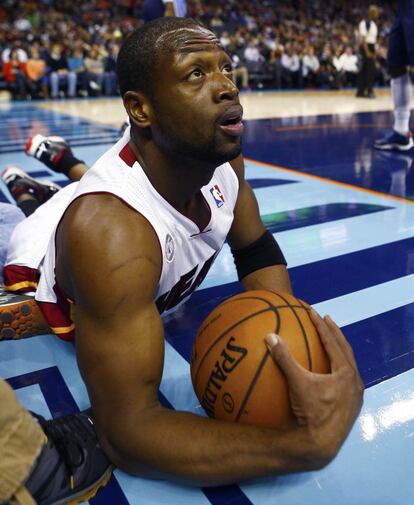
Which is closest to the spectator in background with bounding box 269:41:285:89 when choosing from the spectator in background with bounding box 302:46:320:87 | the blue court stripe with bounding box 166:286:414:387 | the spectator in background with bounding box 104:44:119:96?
the spectator in background with bounding box 302:46:320:87

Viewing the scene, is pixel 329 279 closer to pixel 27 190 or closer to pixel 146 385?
pixel 146 385

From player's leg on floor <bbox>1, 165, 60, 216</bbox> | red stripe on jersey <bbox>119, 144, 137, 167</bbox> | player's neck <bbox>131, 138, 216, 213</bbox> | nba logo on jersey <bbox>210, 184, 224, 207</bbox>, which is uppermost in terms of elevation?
red stripe on jersey <bbox>119, 144, 137, 167</bbox>

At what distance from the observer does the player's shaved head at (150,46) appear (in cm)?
125

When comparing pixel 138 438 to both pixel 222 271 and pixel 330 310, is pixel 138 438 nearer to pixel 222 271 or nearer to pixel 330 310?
pixel 330 310

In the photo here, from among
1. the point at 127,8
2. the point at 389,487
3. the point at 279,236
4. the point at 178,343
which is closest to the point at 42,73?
the point at 127,8

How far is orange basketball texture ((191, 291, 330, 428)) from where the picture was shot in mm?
1104

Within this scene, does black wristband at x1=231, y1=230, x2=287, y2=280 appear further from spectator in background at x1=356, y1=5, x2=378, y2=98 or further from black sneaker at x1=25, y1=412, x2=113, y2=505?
spectator in background at x1=356, y1=5, x2=378, y2=98

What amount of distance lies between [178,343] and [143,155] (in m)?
0.74

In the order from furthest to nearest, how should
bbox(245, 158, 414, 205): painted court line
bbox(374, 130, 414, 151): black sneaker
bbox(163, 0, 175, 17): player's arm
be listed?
1. bbox(374, 130, 414, 151): black sneaker
2. bbox(163, 0, 175, 17): player's arm
3. bbox(245, 158, 414, 205): painted court line

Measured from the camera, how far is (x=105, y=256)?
1064mm

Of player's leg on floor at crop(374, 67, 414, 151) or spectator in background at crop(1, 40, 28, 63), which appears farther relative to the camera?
spectator in background at crop(1, 40, 28, 63)

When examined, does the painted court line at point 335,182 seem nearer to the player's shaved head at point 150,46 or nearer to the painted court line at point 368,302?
the painted court line at point 368,302

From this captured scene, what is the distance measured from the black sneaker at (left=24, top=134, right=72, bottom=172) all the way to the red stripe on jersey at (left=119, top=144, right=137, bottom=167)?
189cm

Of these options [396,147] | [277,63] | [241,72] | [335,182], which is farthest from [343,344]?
[277,63]
